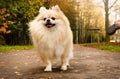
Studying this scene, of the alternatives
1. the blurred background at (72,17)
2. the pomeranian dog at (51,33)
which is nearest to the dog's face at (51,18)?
the pomeranian dog at (51,33)

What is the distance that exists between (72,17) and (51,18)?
1622 inches

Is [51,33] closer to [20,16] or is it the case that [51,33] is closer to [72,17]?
[20,16]

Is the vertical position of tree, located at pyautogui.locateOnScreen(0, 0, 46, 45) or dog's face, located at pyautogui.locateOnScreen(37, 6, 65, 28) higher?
tree, located at pyautogui.locateOnScreen(0, 0, 46, 45)

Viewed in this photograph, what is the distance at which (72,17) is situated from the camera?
1961 inches

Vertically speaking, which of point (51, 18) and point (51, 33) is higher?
point (51, 18)

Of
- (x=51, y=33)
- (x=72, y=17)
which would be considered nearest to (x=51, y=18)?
(x=51, y=33)

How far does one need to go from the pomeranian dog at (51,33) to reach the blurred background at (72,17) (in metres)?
21.0

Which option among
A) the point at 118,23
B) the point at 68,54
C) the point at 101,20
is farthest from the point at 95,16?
the point at 118,23

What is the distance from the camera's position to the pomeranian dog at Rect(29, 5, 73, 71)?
8.78 metres

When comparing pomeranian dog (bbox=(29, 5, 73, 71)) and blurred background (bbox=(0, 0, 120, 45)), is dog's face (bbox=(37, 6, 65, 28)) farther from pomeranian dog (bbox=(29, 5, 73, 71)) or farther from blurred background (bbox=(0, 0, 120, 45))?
blurred background (bbox=(0, 0, 120, 45))

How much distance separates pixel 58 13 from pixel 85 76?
1.89 m

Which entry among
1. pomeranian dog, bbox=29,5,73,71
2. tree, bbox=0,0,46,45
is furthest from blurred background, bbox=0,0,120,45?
pomeranian dog, bbox=29,5,73,71

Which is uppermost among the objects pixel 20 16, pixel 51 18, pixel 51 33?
pixel 20 16

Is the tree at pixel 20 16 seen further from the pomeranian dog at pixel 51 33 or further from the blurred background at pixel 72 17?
the pomeranian dog at pixel 51 33
